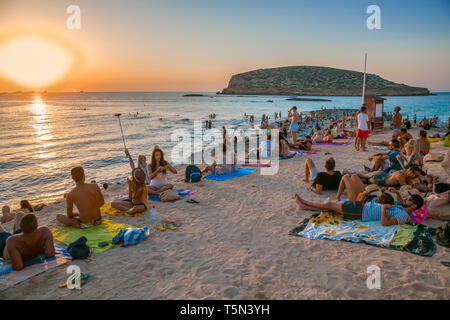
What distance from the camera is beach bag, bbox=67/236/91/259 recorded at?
4148 millimetres

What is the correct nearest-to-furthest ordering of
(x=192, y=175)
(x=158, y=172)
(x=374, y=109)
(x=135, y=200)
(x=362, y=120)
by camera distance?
(x=135, y=200) → (x=158, y=172) → (x=192, y=175) → (x=362, y=120) → (x=374, y=109)

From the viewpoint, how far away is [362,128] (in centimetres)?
1144

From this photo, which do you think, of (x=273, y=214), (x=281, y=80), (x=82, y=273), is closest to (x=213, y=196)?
(x=273, y=214)

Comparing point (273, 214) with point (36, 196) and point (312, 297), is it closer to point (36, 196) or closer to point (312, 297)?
point (312, 297)

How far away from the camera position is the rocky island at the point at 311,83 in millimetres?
109500

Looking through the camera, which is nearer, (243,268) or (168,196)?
(243,268)

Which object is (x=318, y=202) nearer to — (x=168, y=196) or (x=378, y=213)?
(x=378, y=213)

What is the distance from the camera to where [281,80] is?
13438cm

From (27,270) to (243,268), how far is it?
302 centimetres

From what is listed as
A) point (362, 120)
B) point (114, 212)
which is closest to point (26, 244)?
point (114, 212)

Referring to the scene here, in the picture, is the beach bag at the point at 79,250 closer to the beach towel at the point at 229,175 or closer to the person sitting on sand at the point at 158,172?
the person sitting on sand at the point at 158,172

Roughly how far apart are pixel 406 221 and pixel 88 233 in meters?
5.68

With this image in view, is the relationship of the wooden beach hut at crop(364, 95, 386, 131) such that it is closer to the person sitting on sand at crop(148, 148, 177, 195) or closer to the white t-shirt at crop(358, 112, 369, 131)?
the white t-shirt at crop(358, 112, 369, 131)

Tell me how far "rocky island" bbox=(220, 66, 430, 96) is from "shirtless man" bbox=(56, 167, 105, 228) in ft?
361
